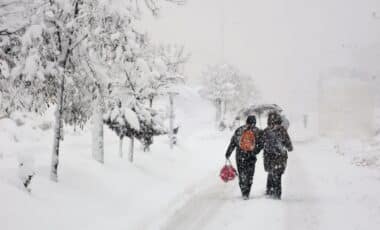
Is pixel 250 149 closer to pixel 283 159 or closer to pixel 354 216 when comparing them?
pixel 283 159

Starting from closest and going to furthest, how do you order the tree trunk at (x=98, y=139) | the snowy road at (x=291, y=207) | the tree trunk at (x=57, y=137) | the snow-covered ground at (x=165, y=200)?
the snow-covered ground at (x=165, y=200) → the snowy road at (x=291, y=207) → the tree trunk at (x=57, y=137) → the tree trunk at (x=98, y=139)

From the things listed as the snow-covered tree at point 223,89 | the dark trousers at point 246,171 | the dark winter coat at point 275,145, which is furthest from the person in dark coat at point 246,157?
the snow-covered tree at point 223,89

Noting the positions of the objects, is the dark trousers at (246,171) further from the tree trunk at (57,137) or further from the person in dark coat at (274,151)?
the tree trunk at (57,137)

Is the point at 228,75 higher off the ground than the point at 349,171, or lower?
higher

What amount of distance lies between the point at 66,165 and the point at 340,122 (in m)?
58.0

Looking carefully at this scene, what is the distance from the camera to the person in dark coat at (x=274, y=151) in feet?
46.2

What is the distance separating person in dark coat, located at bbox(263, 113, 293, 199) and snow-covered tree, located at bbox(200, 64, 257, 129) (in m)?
47.0

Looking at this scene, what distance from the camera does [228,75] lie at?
77.3 metres

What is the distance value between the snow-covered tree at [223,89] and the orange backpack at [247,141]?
155 ft

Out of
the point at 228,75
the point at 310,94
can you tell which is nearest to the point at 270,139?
the point at 228,75

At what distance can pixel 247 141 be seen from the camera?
555 inches

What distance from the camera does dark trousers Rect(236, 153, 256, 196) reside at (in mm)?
14102

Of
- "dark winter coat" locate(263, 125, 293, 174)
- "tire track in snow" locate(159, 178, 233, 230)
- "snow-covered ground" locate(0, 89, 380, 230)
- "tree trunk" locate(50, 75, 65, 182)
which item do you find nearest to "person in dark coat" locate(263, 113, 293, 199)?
"dark winter coat" locate(263, 125, 293, 174)

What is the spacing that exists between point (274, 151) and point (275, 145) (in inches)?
6.0
